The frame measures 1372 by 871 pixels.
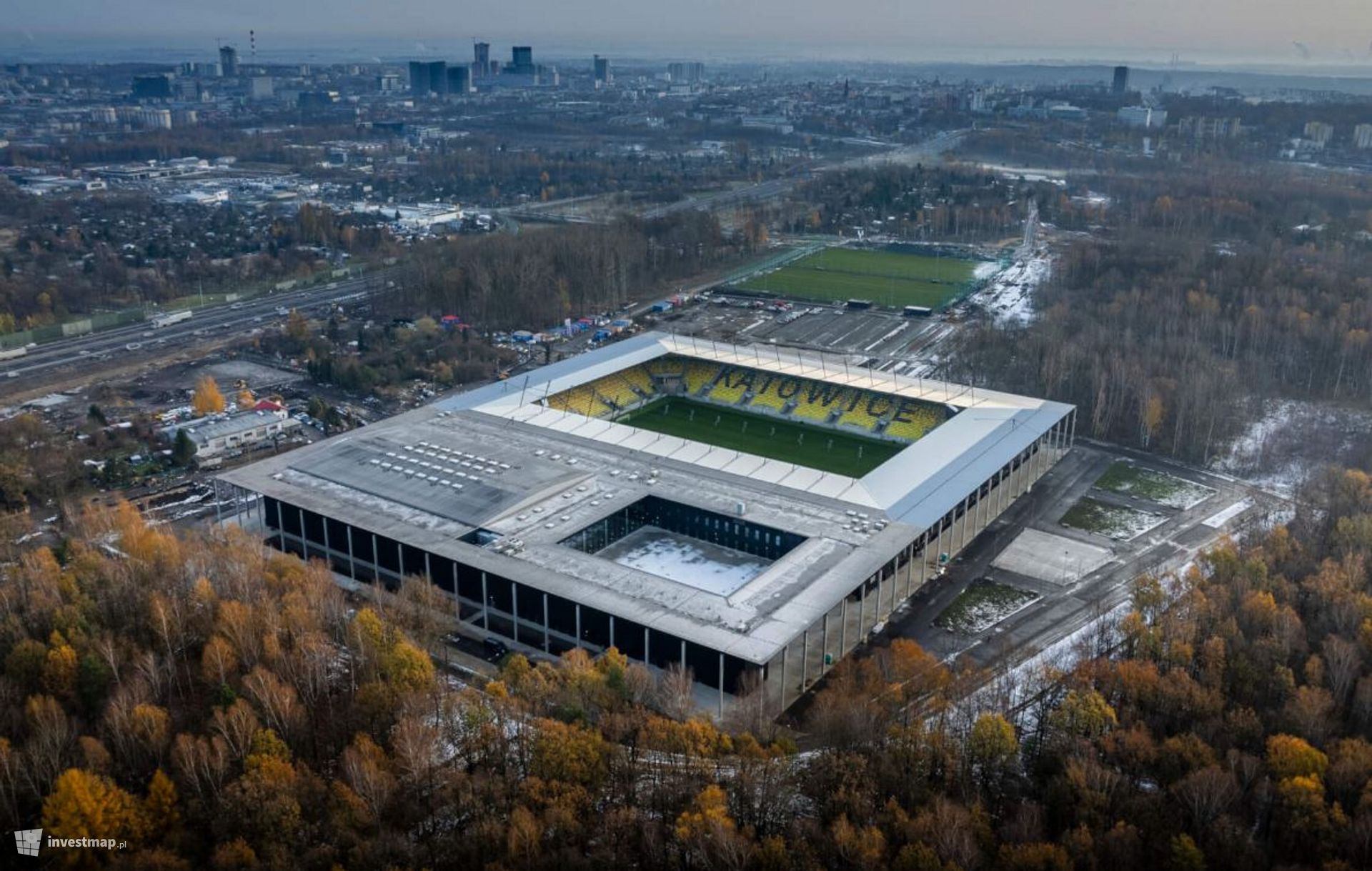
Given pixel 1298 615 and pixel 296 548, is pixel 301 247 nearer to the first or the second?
pixel 296 548

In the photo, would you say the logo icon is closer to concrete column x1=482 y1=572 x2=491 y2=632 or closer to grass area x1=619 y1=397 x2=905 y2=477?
concrete column x1=482 y1=572 x2=491 y2=632

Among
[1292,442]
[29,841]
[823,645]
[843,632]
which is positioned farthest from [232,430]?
[1292,442]

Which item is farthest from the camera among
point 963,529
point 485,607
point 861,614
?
point 963,529

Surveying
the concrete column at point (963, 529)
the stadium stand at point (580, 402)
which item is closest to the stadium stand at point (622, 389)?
the stadium stand at point (580, 402)

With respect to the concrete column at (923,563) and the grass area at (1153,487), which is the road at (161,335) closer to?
the concrete column at (923,563)

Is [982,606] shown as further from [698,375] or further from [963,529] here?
[698,375]

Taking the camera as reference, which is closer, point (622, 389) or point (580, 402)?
point (580, 402)

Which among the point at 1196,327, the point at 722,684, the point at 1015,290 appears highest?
the point at 1196,327
